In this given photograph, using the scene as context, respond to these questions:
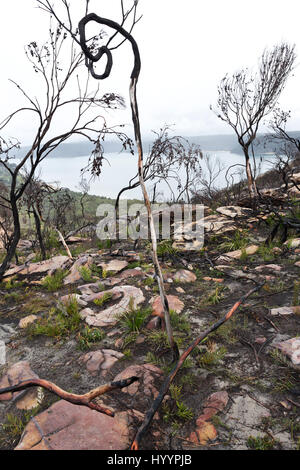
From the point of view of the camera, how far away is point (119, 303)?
4047 mm

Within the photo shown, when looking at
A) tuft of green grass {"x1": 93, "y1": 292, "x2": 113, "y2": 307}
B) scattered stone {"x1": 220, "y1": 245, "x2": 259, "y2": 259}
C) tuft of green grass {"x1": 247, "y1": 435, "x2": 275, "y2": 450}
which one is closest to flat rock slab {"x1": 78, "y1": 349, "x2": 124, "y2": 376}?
tuft of green grass {"x1": 93, "y1": 292, "x2": 113, "y2": 307}

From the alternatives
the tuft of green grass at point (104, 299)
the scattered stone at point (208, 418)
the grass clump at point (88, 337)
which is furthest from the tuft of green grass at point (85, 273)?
the scattered stone at point (208, 418)

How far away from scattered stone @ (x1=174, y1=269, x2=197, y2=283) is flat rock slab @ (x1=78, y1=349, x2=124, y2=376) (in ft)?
6.63

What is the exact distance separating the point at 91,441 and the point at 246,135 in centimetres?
1276

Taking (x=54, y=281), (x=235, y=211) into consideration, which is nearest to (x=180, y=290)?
(x=54, y=281)

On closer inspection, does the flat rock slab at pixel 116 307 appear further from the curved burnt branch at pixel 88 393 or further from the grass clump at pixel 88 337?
the curved burnt branch at pixel 88 393

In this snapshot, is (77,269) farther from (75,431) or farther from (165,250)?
(75,431)

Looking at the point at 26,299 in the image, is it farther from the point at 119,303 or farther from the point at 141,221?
the point at 141,221

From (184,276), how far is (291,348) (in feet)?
7.85

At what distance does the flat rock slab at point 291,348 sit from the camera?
2.52 meters

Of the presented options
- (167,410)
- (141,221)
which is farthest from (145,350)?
(141,221)

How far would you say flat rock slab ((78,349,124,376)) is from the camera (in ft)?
9.22

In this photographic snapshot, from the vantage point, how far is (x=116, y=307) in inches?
154

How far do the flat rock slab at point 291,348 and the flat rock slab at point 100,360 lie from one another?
5.43 ft
